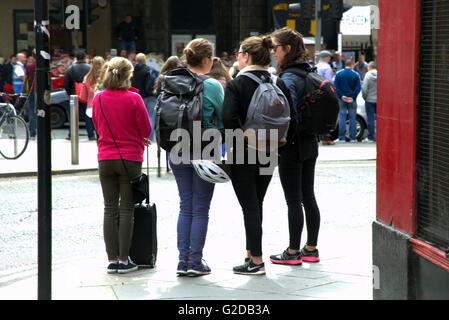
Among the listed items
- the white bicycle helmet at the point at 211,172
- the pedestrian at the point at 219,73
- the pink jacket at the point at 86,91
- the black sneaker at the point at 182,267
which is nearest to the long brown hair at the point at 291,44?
the white bicycle helmet at the point at 211,172

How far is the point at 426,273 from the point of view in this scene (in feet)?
14.2

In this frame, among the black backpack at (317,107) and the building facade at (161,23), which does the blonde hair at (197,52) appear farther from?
the building facade at (161,23)

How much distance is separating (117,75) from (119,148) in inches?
21.9

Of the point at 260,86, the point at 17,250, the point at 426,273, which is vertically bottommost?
the point at 17,250

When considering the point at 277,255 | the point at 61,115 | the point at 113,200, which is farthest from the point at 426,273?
the point at 61,115

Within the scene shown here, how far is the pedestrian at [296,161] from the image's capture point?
6.07 m

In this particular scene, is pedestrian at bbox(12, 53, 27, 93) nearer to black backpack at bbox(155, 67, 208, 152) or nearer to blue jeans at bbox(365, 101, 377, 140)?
blue jeans at bbox(365, 101, 377, 140)

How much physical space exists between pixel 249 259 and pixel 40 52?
105 inches

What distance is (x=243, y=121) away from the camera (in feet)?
18.6

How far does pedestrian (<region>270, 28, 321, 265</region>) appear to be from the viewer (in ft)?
19.9

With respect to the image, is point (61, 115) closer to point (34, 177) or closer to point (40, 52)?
point (34, 177)

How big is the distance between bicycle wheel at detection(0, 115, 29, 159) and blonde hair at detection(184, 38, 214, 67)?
308 inches

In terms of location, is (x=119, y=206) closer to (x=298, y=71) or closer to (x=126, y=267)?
(x=126, y=267)

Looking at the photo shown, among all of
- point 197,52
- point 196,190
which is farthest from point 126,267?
point 197,52
